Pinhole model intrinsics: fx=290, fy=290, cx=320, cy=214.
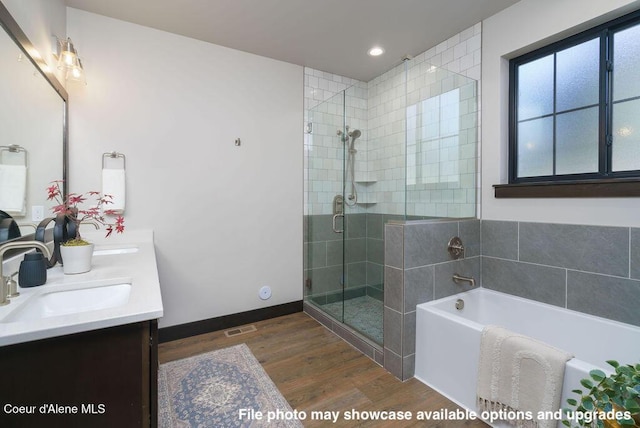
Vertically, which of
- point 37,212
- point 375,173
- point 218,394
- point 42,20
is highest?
point 42,20

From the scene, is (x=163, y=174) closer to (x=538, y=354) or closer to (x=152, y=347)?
(x=152, y=347)

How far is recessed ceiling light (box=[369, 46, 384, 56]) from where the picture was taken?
2711 millimetres

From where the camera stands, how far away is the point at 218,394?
179 centimetres

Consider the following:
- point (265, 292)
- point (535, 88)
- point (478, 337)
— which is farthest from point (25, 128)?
point (535, 88)

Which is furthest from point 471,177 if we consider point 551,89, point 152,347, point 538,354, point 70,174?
point 70,174

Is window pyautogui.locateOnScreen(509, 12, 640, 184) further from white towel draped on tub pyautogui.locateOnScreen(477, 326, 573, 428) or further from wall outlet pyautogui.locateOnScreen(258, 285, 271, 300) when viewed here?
wall outlet pyautogui.locateOnScreen(258, 285, 271, 300)

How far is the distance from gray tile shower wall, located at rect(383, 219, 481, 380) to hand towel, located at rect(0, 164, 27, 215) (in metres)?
2.01

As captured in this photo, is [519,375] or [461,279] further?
[461,279]

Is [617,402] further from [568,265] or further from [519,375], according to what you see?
[568,265]

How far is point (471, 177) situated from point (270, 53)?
219 cm

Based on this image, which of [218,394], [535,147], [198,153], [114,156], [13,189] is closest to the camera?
[13,189]

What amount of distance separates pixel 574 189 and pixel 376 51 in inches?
78.4

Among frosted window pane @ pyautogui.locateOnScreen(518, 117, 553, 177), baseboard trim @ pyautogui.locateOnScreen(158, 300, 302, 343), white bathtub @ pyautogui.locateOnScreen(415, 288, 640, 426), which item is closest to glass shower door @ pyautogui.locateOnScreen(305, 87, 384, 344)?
baseboard trim @ pyautogui.locateOnScreen(158, 300, 302, 343)

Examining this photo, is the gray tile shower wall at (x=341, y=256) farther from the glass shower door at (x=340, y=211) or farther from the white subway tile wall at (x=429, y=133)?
the white subway tile wall at (x=429, y=133)
